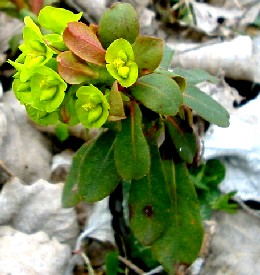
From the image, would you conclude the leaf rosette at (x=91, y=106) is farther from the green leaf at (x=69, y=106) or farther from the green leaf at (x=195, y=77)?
the green leaf at (x=195, y=77)

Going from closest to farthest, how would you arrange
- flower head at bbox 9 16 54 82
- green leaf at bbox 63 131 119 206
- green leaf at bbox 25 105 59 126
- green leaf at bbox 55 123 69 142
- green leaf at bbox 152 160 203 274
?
1. flower head at bbox 9 16 54 82
2. green leaf at bbox 25 105 59 126
3. green leaf at bbox 63 131 119 206
4. green leaf at bbox 152 160 203 274
5. green leaf at bbox 55 123 69 142

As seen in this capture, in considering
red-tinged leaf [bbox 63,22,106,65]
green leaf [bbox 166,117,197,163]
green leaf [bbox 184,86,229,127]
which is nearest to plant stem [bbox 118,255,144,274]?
green leaf [bbox 166,117,197,163]

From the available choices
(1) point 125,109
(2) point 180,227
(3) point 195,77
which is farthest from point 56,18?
(2) point 180,227

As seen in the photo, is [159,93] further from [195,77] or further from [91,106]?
[195,77]

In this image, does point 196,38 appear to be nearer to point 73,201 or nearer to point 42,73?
point 73,201

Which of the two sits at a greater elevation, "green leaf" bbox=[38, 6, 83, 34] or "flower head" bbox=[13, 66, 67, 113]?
"green leaf" bbox=[38, 6, 83, 34]

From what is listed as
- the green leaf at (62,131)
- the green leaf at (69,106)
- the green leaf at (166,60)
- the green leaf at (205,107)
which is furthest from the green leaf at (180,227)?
the green leaf at (62,131)

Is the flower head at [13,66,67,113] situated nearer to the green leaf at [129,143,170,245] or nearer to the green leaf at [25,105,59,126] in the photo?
the green leaf at [25,105,59,126]
